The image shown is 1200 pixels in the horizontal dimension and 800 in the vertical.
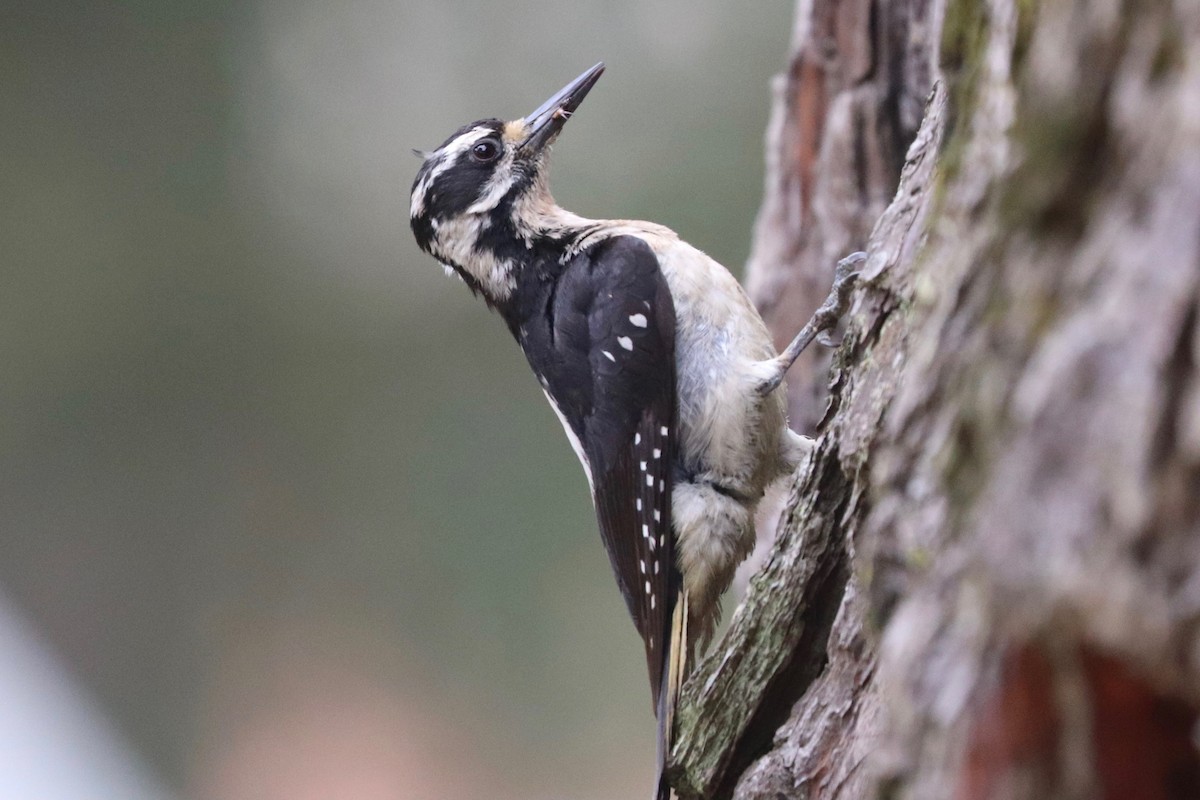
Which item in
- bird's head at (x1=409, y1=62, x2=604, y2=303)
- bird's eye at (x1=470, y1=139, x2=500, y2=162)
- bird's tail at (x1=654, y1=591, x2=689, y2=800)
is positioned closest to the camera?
bird's tail at (x1=654, y1=591, x2=689, y2=800)

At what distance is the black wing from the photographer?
→ 7.45ft

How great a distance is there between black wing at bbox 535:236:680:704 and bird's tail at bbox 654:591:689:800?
0.07 feet

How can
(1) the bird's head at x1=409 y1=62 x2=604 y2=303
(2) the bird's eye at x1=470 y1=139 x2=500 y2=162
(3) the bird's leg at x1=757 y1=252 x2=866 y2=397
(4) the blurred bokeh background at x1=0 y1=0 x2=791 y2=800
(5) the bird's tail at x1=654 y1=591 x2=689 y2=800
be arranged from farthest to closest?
(4) the blurred bokeh background at x1=0 y1=0 x2=791 y2=800 < (2) the bird's eye at x1=470 y1=139 x2=500 y2=162 < (1) the bird's head at x1=409 y1=62 x2=604 y2=303 < (3) the bird's leg at x1=757 y1=252 x2=866 y2=397 < (5) the bird's tail at x1=654 y1=591 x2=689 y2=800

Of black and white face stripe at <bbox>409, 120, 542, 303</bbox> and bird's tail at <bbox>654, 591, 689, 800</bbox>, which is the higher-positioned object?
black and white face stripe at <bbox>409, 120, 542, 303</bbox>

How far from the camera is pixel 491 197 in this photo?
279 cm

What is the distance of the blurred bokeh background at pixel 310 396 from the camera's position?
5.21 m

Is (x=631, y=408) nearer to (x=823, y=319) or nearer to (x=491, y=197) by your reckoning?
(x=823, y=319)

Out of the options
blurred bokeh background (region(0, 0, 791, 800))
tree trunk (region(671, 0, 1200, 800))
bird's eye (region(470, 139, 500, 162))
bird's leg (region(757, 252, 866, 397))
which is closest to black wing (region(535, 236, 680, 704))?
bird's leg (region(757, 252, 866, 397))

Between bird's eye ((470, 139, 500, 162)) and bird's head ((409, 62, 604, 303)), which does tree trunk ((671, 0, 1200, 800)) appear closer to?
bird's head ((409, 62, 604, 303))

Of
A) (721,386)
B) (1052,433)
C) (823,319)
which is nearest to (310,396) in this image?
(721,386)

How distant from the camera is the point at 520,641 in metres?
5.58

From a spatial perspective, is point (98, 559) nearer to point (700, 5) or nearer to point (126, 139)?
point (126, 139)

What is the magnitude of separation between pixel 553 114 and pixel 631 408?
39.4 inches

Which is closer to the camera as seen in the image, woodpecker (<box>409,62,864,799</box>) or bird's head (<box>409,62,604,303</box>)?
woodpecker (<box>409,62,864,799</box>)
